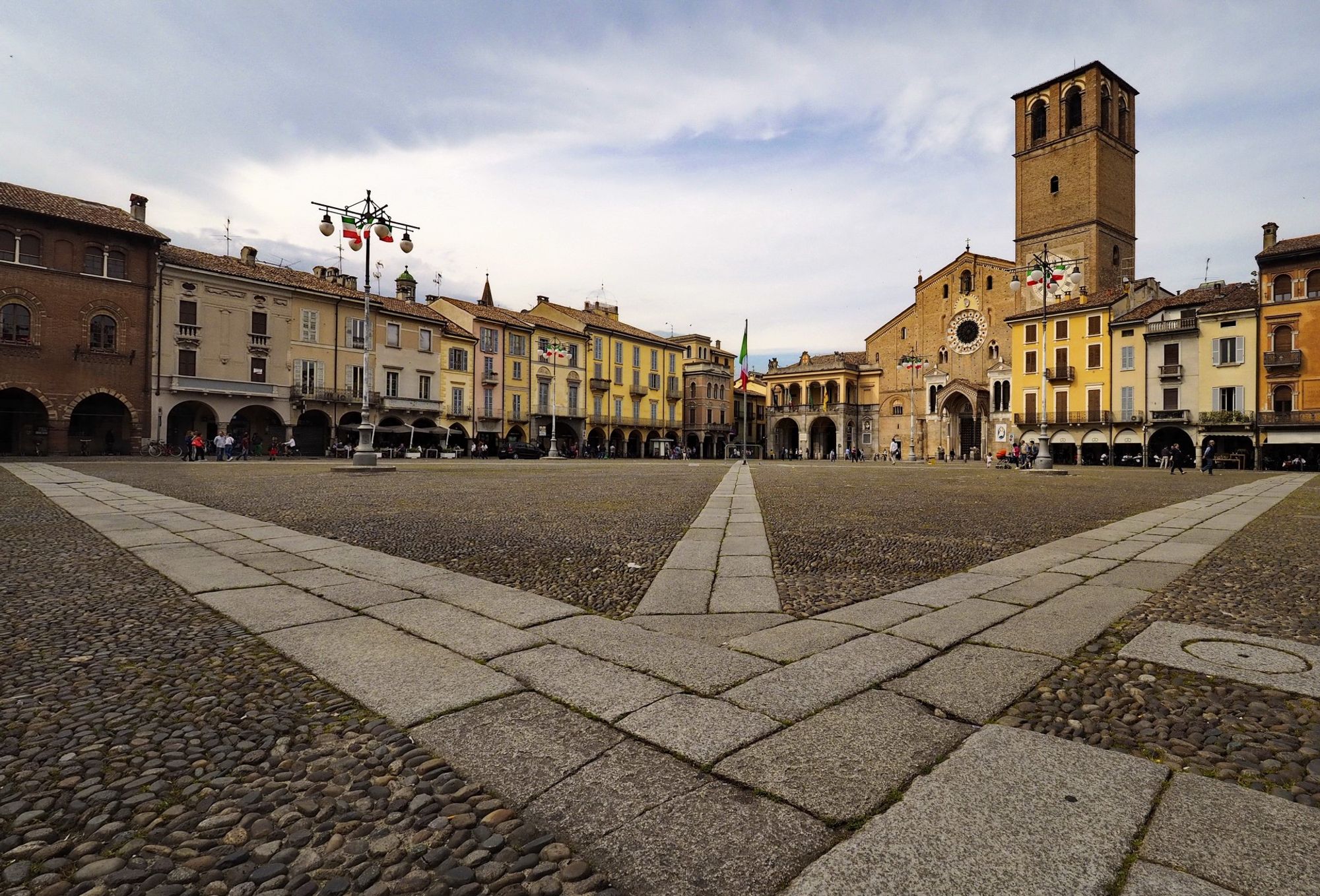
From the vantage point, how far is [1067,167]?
50188 millimetres

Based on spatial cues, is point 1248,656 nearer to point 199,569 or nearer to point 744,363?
point 199,569

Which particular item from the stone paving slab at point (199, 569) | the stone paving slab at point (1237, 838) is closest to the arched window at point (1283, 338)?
the stone paving slab at point (1237, 838)

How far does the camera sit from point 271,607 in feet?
12.0

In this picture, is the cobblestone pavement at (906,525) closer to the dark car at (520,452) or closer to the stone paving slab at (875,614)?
the stone paving slab at (875,614)

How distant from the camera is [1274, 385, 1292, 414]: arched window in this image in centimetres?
3691

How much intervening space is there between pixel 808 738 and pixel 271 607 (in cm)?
303

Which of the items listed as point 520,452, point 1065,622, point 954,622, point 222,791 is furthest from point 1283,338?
Result: point 222,791

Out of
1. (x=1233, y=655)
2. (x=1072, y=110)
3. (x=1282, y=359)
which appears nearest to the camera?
(x=1233, y=655)

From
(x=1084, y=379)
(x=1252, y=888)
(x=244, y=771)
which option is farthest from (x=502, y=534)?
(x=1084, y=379)

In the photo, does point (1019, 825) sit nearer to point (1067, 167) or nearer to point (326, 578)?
point (326, 578)

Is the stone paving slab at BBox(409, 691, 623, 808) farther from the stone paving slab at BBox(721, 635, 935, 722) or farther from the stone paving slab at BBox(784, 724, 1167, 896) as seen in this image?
the stone paving slab at BBox(784, 724, 1167, 896)

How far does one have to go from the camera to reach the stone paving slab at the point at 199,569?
421cm

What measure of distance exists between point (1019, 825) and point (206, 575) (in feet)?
15.7

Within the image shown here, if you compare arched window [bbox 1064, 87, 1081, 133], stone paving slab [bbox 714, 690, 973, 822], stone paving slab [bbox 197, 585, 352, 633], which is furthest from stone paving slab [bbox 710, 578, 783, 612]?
arched window [bbox 1064, 87, 1081, 133]
